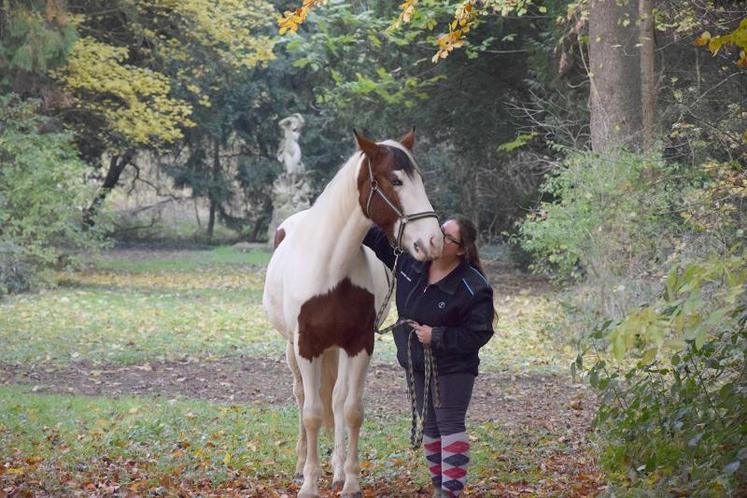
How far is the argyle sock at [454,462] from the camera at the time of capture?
5734 mm

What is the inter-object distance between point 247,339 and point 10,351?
11.0ft

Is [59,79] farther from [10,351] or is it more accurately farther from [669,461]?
[669,461]

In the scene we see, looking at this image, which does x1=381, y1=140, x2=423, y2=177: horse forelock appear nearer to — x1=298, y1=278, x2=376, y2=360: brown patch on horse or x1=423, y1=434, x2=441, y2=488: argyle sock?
x1=298, y1=278, x2=376, y2=360: brown patch on horse

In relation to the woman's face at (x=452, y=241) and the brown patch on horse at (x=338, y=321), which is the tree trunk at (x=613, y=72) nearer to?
the brown patch on horse at (x=338, y=321)

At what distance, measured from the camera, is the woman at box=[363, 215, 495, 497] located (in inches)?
227

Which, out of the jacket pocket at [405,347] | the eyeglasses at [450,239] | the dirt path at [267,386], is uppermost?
the eyeglasses at [450,239]

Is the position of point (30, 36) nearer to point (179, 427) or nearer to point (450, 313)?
point (179, 427)

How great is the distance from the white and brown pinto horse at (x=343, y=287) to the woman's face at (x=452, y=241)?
26 centimetres

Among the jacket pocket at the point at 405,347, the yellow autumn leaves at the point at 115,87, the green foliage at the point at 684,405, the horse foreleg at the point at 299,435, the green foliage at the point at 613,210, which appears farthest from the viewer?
the yellow autumn leaves at the point at 115,87

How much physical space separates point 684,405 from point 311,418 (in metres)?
2.16

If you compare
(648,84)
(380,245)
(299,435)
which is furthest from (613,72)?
(380,245)

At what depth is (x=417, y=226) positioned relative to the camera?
5.73m

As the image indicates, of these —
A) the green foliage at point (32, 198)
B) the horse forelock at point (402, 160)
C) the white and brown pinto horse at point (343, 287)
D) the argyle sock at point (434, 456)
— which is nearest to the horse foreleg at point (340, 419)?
the white and brown pinto horse at point (343, 287)

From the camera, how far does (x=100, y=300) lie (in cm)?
1967
